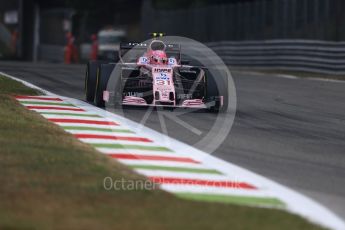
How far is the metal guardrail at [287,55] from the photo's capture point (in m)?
27.2

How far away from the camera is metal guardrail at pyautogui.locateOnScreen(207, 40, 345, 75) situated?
2717 cm

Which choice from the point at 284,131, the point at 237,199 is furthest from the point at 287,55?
the point at 237,199

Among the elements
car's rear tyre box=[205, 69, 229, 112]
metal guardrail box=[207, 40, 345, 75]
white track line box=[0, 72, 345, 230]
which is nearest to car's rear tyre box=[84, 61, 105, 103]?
car's rear tyre box=[205, 69, 229, 112]

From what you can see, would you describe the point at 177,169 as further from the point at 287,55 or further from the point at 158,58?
the point at 287,55

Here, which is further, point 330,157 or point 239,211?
point 330,157

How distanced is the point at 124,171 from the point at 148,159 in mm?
963

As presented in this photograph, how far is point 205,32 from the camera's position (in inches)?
1625

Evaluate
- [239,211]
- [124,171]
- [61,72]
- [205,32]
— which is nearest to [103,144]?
[124,171]

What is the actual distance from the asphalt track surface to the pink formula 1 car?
0.28 meters

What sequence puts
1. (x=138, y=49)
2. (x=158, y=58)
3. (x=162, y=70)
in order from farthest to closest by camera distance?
(x=138, y=49)
(x=158, y=58)
(x=162, y=70)

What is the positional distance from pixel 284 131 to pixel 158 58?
10.2ft

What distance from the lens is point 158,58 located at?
49.3 ft

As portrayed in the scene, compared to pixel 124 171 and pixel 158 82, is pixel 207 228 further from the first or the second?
pixel 158 82

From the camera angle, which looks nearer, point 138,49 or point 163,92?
point 163,92
